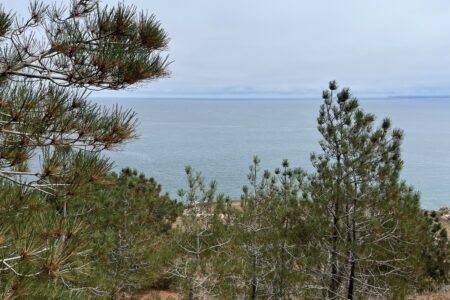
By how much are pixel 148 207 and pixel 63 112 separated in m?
9.69

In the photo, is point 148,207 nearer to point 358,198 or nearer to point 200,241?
point 200,241

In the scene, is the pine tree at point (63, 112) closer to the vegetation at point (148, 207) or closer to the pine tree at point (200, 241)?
the vegetation at point (148, 207)

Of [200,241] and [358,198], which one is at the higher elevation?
[358,198]

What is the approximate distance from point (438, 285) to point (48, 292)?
11280 mm

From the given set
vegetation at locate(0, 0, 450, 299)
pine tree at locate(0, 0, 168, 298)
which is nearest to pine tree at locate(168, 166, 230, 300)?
vegetation at locate(0, 0, 450, 299)

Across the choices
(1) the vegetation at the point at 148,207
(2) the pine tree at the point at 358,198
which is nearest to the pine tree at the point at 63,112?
(1) the vegetation at the point at 148,207

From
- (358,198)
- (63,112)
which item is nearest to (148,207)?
(358,198)

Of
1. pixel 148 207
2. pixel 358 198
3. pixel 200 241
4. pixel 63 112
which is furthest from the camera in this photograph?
pixel 148 207

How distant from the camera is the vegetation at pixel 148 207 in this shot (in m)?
2.84

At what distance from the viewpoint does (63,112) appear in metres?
2.76

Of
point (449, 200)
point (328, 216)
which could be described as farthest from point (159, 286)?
point (449, 200)

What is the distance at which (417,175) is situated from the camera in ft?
144

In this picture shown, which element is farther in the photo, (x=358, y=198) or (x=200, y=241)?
(x=200, y=241)

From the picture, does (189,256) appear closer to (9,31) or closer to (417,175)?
(9,31)
